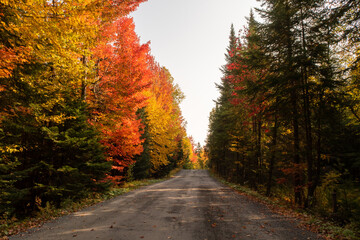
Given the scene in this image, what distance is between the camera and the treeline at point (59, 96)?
19.7 ft

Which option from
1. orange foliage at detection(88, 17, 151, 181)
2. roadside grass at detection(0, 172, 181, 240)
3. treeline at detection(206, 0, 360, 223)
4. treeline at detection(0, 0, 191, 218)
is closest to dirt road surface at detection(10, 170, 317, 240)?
roadside grass at detection(0, 172, 181, 240)

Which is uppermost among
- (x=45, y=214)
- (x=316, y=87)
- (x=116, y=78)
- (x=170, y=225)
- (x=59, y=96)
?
(x=116, y=78)

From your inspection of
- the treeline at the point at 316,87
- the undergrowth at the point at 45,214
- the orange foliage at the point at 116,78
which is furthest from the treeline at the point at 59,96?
the treeline at the point at 316,87

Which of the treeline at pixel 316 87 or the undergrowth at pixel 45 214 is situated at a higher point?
the treeline at pixel 316 87

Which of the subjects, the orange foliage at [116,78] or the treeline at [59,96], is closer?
the treeline at [59,96]

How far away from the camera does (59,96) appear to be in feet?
28.0

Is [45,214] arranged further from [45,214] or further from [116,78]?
[116,78]

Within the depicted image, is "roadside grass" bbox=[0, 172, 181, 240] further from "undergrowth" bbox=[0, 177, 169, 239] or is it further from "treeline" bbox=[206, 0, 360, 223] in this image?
"treeline" bbox=[206, 0, 360, 223]

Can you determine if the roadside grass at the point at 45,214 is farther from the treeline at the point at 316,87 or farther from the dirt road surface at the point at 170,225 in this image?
the treeline at the point at 316,87

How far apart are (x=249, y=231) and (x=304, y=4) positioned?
11.1 meters

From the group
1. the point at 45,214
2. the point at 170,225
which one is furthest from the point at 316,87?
the point at 45,214

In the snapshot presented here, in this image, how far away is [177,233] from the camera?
5.73m

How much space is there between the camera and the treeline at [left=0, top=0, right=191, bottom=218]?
19.7 ft

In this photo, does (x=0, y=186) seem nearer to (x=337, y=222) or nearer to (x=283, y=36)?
(x=337, y=222)
